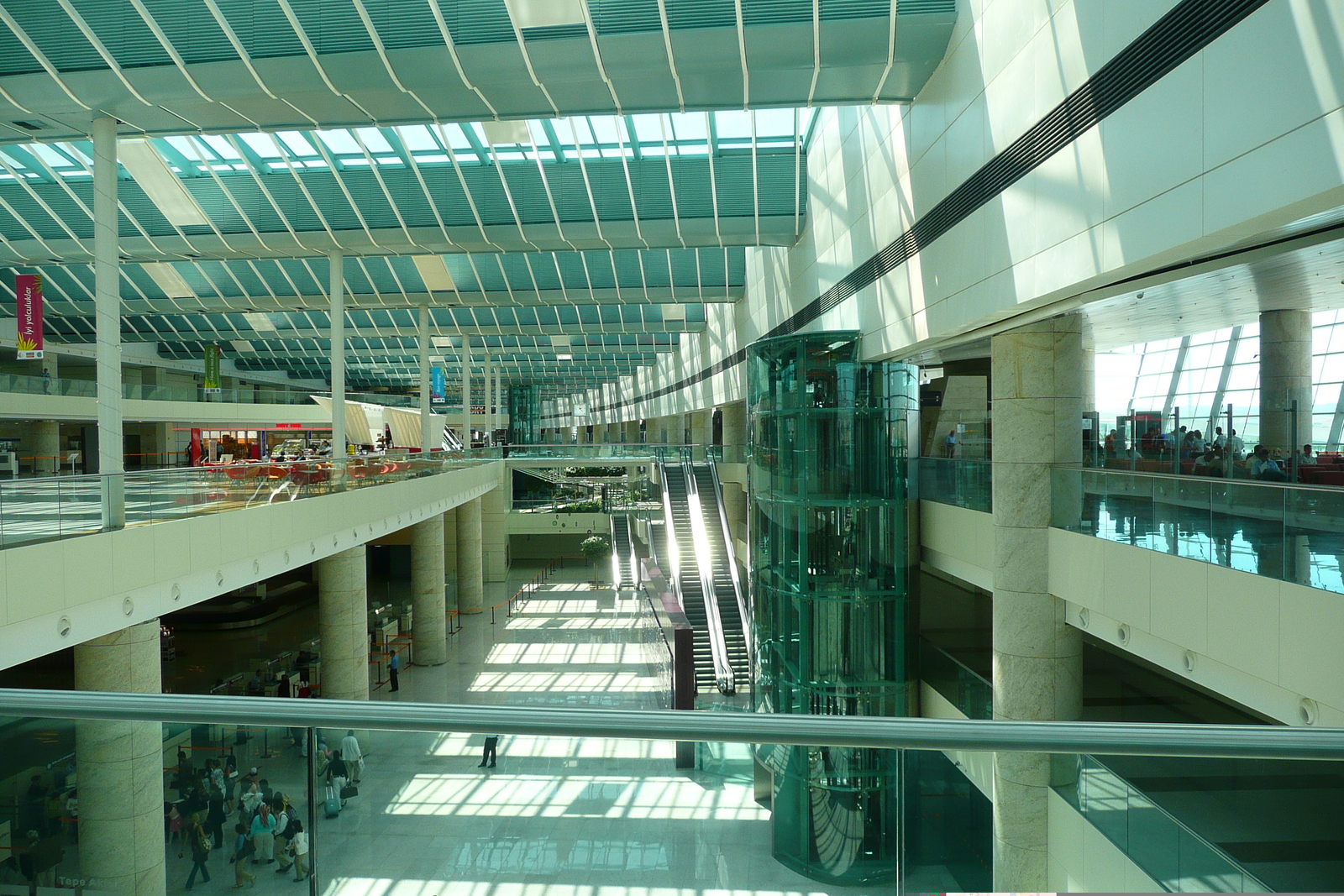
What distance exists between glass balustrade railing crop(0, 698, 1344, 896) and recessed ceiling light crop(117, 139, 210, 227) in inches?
849

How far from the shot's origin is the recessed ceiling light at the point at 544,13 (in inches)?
446

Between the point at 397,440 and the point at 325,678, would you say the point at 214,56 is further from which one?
the point at 397,440

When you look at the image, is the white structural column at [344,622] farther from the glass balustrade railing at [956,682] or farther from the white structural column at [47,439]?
the white structural column at [47,439]

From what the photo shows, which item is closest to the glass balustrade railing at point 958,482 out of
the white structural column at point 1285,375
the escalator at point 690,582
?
the white structural column at point 1285,375

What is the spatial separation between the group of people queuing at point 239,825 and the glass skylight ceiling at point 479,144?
18.0 meters

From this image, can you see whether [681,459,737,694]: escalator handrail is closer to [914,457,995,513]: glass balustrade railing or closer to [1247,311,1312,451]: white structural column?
[914,457,995,513]: glass balustrade railing

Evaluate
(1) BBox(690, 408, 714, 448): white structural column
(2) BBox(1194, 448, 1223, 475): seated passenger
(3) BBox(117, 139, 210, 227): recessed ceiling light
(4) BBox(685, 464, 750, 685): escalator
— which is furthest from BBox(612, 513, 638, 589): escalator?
(2) BBox(1194, 448, 1223, 475): seated passenger

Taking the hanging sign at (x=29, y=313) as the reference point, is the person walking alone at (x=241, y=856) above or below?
below

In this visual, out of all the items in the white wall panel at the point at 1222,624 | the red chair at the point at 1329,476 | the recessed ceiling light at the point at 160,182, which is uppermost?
the recessed ceiling light at the point at 160,182

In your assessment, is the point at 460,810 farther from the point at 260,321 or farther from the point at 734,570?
the point at 260,321

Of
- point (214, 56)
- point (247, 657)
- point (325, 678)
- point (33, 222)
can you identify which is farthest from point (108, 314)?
point (247, 657)

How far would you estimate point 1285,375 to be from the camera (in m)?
16.0

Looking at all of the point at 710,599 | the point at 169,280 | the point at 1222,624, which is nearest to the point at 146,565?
the point at 1222,624

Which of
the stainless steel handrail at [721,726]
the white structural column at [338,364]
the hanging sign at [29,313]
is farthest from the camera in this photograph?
the white structural column at [338,364]
